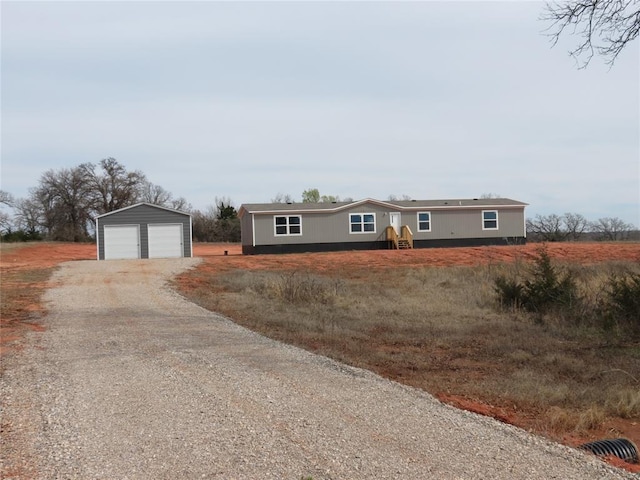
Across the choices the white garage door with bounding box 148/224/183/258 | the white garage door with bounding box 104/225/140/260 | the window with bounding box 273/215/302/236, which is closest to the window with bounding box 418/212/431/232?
the window with bounding box 273/215/302/236

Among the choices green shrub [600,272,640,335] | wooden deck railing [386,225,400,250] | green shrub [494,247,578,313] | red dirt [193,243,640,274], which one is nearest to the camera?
green shrub [600,272,640,335]

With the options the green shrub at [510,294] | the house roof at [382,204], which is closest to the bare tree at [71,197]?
the house roof at [382,204]

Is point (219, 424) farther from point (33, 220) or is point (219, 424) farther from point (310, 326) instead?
point (33, 220)

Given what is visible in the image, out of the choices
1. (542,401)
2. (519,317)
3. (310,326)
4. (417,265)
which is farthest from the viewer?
(417,265)

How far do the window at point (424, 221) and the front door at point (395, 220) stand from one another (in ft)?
4.78

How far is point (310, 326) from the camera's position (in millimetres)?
11602

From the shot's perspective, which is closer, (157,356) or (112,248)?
(157,356)

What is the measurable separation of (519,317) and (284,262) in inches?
649

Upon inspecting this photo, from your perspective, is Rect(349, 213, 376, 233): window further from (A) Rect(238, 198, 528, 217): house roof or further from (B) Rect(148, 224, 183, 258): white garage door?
(B) Rect(148, 224, 183, 258): white garage door

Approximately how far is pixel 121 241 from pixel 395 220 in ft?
52.9

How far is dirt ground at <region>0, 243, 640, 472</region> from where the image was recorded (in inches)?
248

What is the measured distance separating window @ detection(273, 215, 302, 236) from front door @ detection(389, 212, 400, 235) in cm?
570

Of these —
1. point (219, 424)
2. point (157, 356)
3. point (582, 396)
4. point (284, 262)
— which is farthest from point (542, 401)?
point (284, 262)

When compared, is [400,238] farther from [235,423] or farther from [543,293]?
[235,423]
